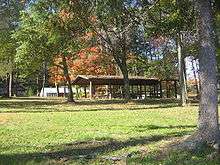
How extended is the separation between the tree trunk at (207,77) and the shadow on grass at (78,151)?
236cm

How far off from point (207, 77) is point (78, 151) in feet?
12.2

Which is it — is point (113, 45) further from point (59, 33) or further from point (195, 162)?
point (195, 162)

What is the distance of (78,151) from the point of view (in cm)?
1294

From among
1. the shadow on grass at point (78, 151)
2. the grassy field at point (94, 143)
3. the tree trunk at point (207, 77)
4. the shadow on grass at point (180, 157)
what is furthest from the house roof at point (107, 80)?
the shadow on grass at point (180, 157)

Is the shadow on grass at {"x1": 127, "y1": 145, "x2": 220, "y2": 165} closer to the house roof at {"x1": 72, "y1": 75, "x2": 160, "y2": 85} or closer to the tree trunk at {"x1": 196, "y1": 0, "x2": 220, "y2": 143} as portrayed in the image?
the tree trunk at {"x1": 196, "y1": 0, "x2": 220, "y2": 143}

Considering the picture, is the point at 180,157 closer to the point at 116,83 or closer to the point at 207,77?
the point at 207,77

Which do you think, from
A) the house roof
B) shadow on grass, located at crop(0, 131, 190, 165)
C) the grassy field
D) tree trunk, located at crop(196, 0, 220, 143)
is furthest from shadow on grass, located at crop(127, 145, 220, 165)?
the house roof

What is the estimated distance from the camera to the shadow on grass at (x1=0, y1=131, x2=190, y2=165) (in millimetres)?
11680

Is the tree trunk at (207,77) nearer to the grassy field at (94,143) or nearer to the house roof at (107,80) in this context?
the grassy field at (94,143)

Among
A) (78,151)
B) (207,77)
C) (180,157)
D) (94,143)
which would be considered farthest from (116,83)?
(180,157)

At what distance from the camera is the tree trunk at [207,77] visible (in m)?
12.0

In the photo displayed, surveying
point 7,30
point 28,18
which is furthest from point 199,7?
point 7,30

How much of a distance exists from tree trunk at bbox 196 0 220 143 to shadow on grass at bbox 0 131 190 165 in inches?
92.8

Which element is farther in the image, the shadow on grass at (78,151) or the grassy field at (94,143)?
the shadow on grass at (78,151)
